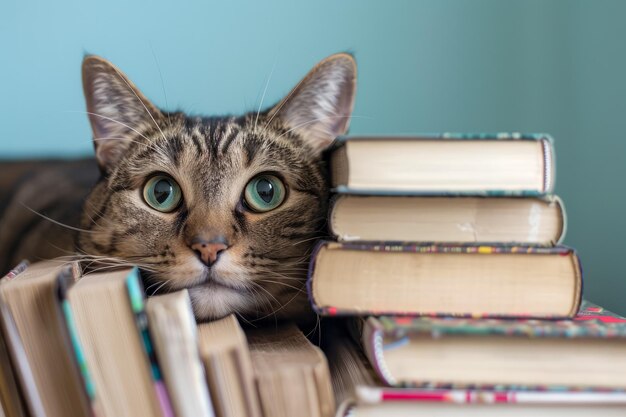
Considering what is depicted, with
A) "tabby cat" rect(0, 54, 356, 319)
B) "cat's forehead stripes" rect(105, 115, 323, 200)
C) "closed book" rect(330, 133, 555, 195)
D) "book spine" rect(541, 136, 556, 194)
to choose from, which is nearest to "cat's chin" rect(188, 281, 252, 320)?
"tabby cat" rect(0, 54, 356, 319)

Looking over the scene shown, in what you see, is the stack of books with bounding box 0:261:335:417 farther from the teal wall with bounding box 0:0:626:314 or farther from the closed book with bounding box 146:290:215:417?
the teal wall with bounding box 0:0:626:314

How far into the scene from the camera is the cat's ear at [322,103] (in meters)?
0.80

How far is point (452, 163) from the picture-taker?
22.7 inches

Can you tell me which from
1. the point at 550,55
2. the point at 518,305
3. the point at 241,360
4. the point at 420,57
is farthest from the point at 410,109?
the point at 241,360

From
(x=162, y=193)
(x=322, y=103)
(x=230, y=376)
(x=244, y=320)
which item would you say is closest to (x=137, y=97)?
(x=162, y=193)

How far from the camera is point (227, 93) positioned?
113 cm

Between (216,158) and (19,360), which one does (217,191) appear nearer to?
(216,158)

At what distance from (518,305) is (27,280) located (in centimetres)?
53

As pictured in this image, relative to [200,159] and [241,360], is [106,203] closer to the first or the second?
[200,159]

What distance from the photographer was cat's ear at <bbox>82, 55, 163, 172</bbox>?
2.70 feet

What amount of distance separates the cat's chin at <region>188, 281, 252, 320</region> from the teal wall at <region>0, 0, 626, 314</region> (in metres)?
0.53

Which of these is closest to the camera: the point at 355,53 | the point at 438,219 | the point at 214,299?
the point at 438,219

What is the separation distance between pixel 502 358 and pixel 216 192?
44 cm

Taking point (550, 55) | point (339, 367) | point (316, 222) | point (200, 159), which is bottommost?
point (339, 367)
